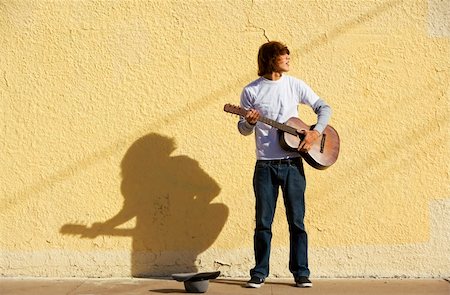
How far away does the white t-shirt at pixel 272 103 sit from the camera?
5.47m

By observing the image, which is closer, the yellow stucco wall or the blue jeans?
the blue jeans

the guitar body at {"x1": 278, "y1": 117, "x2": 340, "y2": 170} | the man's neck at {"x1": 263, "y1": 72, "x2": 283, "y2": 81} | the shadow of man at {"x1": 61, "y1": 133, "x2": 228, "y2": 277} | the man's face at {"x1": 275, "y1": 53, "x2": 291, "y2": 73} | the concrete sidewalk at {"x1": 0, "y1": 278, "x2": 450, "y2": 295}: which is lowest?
the concrete sidewalk at {"x1": 0, "y1": 278, "x2": 450, "y2": 295}

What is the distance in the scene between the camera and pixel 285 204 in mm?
5547

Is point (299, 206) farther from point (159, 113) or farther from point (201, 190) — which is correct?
point (159, 113)

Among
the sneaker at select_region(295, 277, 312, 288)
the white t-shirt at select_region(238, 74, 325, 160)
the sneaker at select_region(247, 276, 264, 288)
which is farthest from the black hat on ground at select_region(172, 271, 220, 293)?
the white t-shirt at select_region(238, 74, 325, 160)

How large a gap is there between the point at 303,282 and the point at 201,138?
1259 millimetres

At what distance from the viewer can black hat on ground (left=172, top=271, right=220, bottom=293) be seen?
17.7ft

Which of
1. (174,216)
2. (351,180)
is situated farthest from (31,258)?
(351,180)

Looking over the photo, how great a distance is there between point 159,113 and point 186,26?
0.66 meters

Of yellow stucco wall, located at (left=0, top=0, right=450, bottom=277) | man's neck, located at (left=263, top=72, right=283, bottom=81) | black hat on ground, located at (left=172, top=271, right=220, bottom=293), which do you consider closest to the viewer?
black hat on ground, located at (left=172, top=271, right=220, bottom=293)

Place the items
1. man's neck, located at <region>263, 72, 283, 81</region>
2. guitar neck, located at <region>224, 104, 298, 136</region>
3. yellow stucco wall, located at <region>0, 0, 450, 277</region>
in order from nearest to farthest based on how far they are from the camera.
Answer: guitar neck, located at <region>224, 104, 298, 136</region>, man's neck, located at <region>263, 72, 283, 81</region>, yellow stucco wall, located at <region>0, 0, 450, 277</region>

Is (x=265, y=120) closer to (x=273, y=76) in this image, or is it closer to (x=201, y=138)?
(x=273, y=76)

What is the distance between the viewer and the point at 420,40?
591 cm

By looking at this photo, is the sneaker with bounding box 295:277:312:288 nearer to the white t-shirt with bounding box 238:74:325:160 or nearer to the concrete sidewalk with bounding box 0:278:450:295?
the concrete sidewalk with bounding box 0:278:450:295
